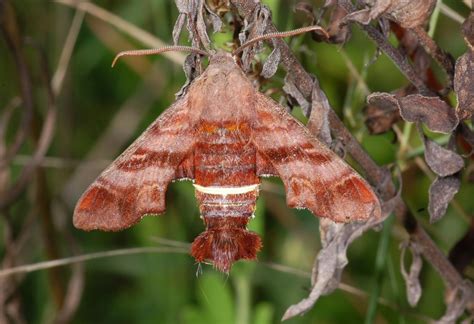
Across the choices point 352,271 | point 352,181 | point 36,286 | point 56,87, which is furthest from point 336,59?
point 352,181

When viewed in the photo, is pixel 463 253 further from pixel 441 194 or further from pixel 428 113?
pixel 428 113

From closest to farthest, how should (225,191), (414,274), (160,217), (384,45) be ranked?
(384,45), (225,191), (414,274), (160,217)

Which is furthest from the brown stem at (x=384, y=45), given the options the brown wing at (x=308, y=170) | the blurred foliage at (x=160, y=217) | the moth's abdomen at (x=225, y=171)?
the blurred foliage at (x=160, y=217)

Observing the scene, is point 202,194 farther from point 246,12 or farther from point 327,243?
point 246,12

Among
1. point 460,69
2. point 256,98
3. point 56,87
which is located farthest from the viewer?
point 56,87

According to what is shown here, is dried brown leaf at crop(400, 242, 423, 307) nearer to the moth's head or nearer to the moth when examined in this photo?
the moth

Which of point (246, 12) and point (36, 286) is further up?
point (246, 12)

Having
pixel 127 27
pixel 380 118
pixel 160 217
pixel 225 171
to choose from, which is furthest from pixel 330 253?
pixel 160 217
